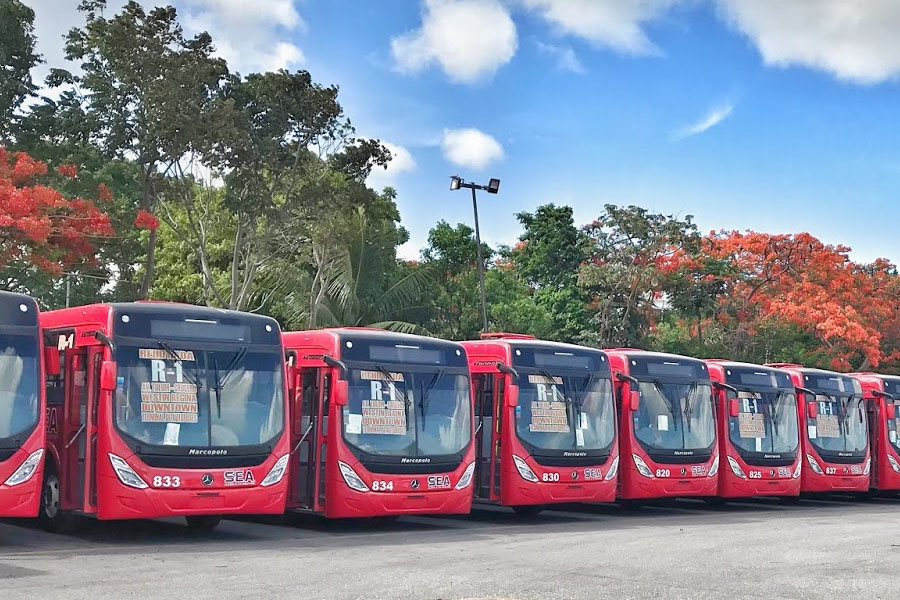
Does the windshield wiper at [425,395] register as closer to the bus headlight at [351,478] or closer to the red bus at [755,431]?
the bus headlight at [351,478]

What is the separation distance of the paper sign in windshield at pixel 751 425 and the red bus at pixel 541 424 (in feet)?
14.2

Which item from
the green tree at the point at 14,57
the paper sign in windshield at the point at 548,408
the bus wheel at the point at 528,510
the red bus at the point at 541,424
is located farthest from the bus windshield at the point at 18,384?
the green tree at the point at 14,57

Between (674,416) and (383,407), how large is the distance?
260 inches

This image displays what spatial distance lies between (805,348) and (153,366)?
39.3m

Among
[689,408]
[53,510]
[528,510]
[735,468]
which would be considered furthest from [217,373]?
[735,468]

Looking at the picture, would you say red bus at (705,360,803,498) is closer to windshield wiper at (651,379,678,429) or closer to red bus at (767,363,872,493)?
red bus at (767,363,872,493)

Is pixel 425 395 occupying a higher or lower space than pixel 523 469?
higher

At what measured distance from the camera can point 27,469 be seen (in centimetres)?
1407

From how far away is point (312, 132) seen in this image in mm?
33562

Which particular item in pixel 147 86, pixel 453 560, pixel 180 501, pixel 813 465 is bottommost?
pixel 453 560

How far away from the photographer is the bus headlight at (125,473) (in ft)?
48.1

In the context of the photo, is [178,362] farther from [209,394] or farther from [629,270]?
[629,270]

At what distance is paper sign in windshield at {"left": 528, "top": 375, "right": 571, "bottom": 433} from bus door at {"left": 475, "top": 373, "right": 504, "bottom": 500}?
1.71 ft

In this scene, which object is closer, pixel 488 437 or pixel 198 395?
pixel 198 395
